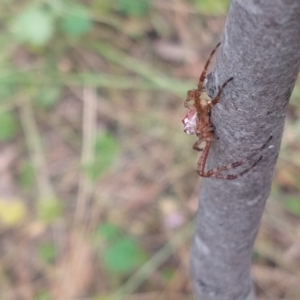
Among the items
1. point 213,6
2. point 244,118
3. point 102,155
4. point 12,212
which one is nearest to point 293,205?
point 102,155

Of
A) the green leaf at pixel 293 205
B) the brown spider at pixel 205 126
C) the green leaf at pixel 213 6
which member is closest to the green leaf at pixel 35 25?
the green leaf at pixel 213 6

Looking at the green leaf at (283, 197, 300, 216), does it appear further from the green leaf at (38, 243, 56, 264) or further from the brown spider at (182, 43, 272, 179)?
the brown spider at (182, 43, 272, 179)

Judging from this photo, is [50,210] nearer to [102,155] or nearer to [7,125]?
[102,155]

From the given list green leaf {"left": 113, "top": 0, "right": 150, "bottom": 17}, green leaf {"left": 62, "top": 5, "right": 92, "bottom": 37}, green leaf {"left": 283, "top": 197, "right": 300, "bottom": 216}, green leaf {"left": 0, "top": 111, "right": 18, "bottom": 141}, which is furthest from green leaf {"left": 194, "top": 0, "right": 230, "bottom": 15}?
green leaf {"left": 0, "top": 111, "right": 18, "bottom": 141}

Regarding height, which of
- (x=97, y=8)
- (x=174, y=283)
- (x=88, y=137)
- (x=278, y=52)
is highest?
(x=97, y=8)

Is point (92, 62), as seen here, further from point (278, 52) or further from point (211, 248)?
point (278, 52)

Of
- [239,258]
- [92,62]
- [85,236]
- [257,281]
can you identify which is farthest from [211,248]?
[92,62]

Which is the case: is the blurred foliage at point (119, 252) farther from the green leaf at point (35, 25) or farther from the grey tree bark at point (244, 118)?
the grey tree bark at point (244, 118)
